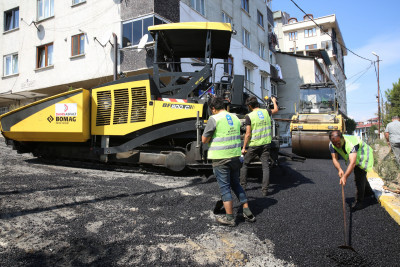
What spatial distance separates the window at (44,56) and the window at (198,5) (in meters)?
7.71

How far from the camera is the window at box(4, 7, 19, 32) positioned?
16577mm

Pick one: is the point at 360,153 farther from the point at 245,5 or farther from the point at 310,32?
the point at 310,32

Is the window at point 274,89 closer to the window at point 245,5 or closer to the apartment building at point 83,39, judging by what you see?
the apartment building at point 83,39

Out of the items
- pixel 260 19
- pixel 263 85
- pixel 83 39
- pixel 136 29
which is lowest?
pixel 263 85

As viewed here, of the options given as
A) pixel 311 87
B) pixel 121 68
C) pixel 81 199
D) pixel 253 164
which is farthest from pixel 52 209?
pixel 311 87

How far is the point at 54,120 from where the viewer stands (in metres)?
6.11

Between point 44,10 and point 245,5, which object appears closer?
point 44,10

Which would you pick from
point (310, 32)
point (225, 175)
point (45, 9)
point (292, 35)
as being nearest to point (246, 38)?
point (45, 9)

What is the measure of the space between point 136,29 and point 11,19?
34.1 feet

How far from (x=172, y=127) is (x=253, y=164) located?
5.62ft

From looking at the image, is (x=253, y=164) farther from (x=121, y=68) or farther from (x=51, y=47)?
(x=51, y=47)

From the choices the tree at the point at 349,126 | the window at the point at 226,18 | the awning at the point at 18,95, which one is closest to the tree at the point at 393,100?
the tree at the point at 349,126

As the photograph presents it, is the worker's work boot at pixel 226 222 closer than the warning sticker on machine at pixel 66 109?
Yes

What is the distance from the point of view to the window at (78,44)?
1355cm
